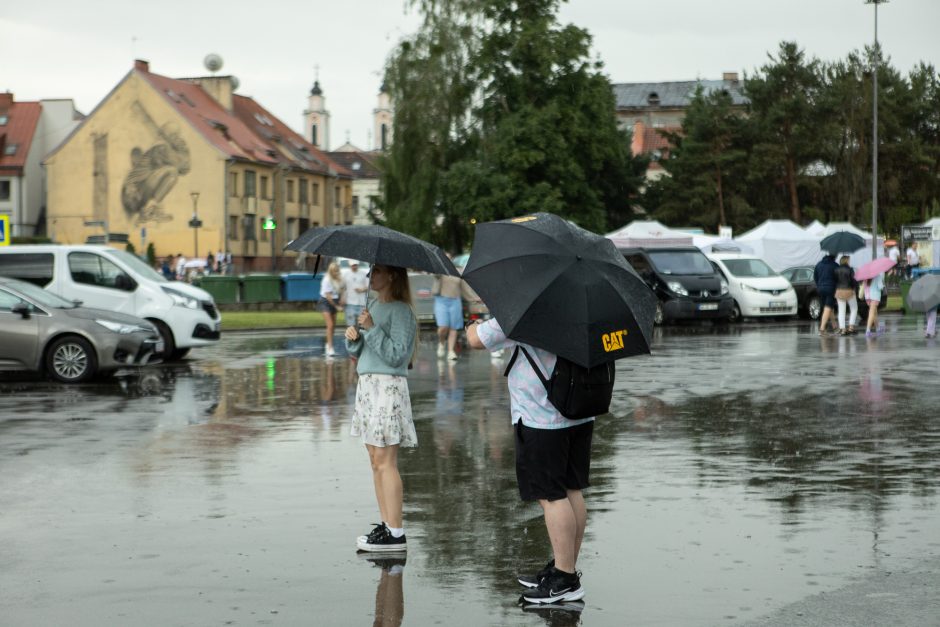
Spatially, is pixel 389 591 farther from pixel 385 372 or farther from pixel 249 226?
pixel 249 226

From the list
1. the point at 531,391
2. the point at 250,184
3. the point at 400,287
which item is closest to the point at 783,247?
the point at 250,184

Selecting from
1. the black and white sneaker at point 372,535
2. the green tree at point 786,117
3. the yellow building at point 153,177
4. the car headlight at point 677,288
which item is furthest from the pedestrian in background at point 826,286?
the green tree at point 786,117

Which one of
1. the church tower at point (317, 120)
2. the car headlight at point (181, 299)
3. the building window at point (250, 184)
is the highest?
the church tower at point (317, 120)

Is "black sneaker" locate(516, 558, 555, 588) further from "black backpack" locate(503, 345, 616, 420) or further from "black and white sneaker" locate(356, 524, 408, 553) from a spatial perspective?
"black and white sneaker" locate(356, 524, 408, 553)

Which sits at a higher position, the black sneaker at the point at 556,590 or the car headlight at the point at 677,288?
the car headlight at the point at 677,288

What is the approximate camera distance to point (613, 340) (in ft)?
20.1

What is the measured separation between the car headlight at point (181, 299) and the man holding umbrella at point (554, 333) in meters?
16.9

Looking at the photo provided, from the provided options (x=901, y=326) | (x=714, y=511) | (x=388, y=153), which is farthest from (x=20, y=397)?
(x=388, y=153)

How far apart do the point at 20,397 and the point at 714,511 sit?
10.7m

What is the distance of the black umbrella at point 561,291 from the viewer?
607cm

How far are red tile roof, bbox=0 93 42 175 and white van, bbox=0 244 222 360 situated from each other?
65245mm

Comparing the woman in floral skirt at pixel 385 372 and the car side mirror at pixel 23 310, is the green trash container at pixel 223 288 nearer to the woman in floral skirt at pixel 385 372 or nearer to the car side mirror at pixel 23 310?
the car side mirror at pixel 23 310

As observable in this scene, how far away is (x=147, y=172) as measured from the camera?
77.5 metres

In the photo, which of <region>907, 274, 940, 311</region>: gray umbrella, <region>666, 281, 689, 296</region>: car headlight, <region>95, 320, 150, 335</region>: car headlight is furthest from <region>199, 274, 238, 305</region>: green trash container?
<region>95, 320, 150, 335</region>: car headlight
